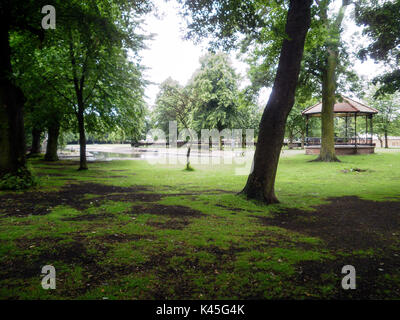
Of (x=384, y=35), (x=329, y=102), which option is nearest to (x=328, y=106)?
(x=329, y=102)

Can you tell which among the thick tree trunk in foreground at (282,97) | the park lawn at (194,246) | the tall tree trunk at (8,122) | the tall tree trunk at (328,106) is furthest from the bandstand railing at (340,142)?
the tall tree trunk at (8,122)

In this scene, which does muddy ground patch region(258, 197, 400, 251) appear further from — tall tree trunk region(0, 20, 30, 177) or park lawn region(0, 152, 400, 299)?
tall tree trunk region(0, 20, 30, 177)

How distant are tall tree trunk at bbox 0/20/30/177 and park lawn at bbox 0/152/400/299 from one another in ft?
5.44

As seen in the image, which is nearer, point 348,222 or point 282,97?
point 348,222

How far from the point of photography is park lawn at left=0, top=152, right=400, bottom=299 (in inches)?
136

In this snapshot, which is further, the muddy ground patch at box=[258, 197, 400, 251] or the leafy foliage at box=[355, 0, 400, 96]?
the leafy foliage at box=[355, 0, 400, 96]

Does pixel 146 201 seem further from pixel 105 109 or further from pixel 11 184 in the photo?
pixel 105 109

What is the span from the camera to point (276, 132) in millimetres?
8484

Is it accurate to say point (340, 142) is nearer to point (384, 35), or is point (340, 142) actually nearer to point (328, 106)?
point (328, 106)

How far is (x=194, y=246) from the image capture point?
4.88 metres

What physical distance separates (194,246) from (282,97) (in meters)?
5.51

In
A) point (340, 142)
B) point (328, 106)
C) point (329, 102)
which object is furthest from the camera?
point (340, 142)

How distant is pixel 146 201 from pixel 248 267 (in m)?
5.25

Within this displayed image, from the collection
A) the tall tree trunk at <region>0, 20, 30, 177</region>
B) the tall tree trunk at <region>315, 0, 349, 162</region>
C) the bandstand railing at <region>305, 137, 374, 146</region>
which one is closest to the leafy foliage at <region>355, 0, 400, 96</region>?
the tall tree trunk at <region>315, 0, 349, 162</region>
